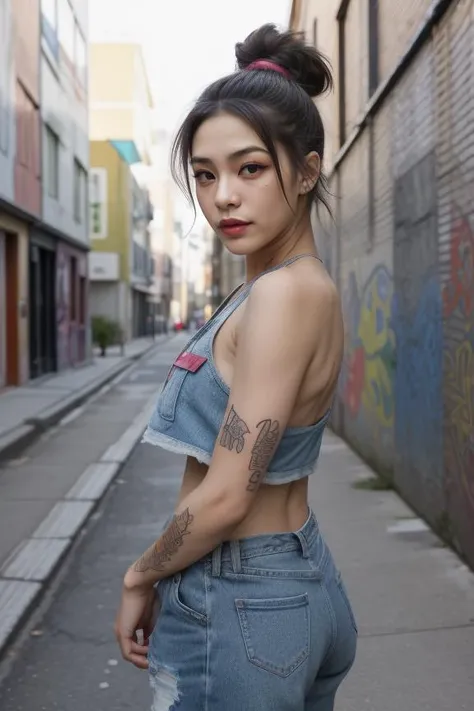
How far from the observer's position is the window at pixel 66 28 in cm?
2111

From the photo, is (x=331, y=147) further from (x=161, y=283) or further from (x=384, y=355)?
(x=161, y=283)

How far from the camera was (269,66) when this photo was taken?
59.1 inches

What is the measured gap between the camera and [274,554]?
141 cm

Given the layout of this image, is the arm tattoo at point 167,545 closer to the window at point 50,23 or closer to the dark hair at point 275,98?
the dark hair at point 275,98

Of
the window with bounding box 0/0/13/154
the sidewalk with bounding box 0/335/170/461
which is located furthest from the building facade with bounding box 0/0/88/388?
the sidewalk with bounding box 0/335/170/461

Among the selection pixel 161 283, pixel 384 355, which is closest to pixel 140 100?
pixel 161 283

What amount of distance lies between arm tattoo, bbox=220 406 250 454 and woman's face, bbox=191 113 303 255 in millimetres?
309

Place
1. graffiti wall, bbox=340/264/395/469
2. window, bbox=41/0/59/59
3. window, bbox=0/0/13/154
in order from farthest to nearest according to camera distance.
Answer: window, bbox=41/0/59/59 → window, bbox=0/0/13/154 → graffiti wall, bbox=340/264/395/469

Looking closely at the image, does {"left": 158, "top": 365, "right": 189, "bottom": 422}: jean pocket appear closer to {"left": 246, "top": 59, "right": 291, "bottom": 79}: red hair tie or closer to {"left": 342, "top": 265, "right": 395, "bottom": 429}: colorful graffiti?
{"left": 246, "top": 59, "right": 291, "bottom": 79}: red hair tie

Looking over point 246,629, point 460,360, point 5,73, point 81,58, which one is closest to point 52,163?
point 81,58

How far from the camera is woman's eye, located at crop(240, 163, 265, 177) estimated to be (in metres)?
1.43

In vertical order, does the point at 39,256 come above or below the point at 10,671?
above

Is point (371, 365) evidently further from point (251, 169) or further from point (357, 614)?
point (251, 169)

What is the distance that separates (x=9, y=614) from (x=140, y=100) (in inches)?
2038
